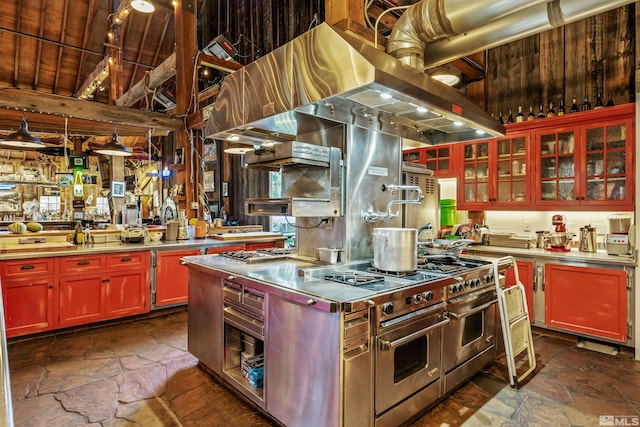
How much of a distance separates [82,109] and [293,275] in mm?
4681

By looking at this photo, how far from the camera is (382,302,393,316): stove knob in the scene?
77.0 inches

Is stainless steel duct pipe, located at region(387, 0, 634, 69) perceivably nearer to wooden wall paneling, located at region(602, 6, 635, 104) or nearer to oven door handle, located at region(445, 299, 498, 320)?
oven door handle, located at region(445, 299, 498, 320)

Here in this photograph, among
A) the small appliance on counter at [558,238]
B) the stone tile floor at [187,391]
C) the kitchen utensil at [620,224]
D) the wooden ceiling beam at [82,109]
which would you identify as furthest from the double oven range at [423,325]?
the wooden ceiling beam at [82,109]

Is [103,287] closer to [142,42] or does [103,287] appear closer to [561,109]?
[561,109]

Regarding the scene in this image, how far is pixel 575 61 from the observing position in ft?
14.1

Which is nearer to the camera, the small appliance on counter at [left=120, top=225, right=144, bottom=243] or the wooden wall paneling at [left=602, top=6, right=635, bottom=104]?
the wooden wall paneling at [left=602, top=6, right=635, bottom=104]

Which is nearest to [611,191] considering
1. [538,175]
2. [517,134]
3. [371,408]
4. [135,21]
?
[538,175]

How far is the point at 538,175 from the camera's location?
14.0 feet

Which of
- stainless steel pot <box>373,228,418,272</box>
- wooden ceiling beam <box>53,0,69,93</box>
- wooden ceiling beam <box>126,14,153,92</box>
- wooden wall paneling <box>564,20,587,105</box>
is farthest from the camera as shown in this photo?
wooden ceiling beam <box>126,14,153,92</box>

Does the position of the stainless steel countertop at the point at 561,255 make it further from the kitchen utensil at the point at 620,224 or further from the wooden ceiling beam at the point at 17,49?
the wooden ceiling beam at the point at 17,49

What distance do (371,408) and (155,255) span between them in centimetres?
348

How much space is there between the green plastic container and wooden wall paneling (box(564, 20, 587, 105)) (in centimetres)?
187

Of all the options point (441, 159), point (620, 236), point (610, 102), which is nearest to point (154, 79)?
point (441, 159)

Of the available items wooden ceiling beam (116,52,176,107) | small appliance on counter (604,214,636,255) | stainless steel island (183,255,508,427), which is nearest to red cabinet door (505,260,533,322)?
→ small appliance on counter (604,214,636,255)
